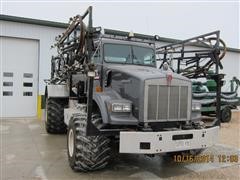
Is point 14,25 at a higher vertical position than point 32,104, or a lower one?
higher

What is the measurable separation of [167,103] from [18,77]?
33.3ft

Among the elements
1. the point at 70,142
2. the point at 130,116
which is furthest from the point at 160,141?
the point at 70,142

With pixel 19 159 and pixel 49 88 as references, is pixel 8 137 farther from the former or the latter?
pixel 19 159

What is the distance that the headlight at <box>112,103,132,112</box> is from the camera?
4723 millimetres

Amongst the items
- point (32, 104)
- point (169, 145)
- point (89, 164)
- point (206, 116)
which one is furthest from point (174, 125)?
point (32, 104)

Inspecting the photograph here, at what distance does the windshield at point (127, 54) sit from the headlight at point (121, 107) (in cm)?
148

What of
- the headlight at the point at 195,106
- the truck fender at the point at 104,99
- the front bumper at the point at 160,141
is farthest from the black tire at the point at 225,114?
the truck fender at the point at 104,99

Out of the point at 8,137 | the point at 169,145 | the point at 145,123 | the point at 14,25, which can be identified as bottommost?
the point at 8,137

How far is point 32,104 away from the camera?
44.7ft

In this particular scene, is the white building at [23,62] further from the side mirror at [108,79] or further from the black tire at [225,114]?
the side mirror at [108,79]

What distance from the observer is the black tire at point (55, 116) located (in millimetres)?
8930

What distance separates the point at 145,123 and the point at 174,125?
2.27 ft

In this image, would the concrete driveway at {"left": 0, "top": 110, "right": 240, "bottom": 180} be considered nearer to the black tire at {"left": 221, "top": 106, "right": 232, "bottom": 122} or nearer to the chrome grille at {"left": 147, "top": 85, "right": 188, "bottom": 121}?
the chrome grille at {"left": 147, "top": 85, "right": 188, "bottom": 121}

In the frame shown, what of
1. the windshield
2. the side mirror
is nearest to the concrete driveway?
the side mirror
